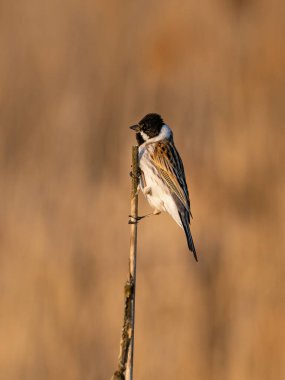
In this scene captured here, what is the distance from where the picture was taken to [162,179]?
9.71 feet

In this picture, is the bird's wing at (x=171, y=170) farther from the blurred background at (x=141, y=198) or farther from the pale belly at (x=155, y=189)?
the blurred background at (x=141, y=198)

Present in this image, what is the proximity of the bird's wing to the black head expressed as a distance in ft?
0.22

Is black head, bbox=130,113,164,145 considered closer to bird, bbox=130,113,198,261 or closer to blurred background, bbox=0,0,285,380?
bird, bbox=130,113,198,261

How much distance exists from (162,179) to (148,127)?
31 centimetres

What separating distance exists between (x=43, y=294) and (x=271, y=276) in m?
1.12

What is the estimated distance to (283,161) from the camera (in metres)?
3.76

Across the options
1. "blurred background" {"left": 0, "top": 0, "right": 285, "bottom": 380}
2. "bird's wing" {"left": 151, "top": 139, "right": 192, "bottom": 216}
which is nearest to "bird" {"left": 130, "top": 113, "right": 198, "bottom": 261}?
"bird's wing" {"left": 151, "top": 139, "right": 192, "bottom": 216}

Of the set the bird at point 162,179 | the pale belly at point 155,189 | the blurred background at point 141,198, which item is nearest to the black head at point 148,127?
the bird at point 162,179

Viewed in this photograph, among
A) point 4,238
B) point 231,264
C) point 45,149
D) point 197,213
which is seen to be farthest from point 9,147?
point 231,264

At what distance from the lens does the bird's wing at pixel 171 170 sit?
2961mm

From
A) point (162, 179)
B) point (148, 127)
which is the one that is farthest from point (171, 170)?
point (148, 127)

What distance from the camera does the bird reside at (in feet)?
9.58

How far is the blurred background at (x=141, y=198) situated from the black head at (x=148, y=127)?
2.22 feet

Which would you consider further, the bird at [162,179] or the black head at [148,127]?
the black head at [148,127]
